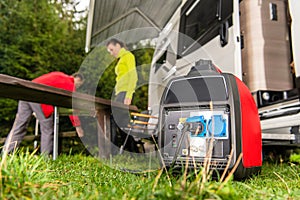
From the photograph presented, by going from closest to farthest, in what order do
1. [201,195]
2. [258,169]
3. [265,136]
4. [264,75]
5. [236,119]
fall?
[201,195]
[236,119]
[258,169]
[265,136]
[264,75]

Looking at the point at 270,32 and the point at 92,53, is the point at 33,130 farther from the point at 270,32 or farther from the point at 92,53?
the point at 270,32

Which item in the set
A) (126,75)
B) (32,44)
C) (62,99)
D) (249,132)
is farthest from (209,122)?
(32,44)

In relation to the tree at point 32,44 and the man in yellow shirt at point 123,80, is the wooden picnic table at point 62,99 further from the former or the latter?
the tree at point 32,44

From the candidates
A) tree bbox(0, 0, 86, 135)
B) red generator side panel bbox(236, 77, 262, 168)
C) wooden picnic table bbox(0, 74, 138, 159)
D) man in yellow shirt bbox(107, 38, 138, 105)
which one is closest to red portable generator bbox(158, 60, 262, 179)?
red generator side panel bbox(236, 77, 262, 168)

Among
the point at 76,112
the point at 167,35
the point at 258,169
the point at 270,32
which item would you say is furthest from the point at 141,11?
the point at 258,169

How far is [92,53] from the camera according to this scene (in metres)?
6.93

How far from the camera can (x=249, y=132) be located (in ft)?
6.06

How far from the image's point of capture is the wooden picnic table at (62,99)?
2.66 meters

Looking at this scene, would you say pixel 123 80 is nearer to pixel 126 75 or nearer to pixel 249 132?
pixel 126 75

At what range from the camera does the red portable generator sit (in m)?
1.78

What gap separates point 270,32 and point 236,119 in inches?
73.7

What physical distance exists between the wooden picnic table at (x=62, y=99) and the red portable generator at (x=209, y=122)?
123 centimetres

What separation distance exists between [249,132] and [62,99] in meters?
1.92

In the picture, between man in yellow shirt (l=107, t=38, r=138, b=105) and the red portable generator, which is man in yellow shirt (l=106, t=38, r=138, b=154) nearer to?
man in yellow shirt (l=107, t=38, r=138, b=105)
